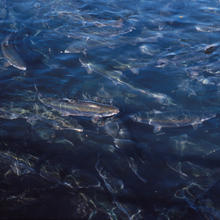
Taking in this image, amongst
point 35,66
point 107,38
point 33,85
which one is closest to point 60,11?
point 107,38

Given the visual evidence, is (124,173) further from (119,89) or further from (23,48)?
(23,48)

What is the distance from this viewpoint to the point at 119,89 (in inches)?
225

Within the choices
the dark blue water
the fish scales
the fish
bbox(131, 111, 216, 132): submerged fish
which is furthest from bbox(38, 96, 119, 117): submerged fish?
the fish

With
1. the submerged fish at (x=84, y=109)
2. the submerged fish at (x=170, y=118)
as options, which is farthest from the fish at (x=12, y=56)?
the submerged fish at (x=170, y=118)

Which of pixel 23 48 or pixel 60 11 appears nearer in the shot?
pixel 23 48

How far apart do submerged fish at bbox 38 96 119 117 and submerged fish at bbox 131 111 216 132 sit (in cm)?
53

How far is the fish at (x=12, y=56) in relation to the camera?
6.13 m

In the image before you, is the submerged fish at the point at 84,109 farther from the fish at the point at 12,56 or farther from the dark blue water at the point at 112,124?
the fish at the point at 12,56

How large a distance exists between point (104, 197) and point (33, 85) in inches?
128

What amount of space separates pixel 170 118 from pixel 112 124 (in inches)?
43.6

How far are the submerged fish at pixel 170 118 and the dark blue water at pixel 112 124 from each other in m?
0.02

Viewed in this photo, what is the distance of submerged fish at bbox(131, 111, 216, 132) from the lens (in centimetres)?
467

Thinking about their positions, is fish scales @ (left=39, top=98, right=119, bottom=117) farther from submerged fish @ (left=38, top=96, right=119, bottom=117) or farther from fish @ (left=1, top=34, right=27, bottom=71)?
fish @ (left=1, top=34, right=27, bottom=71)

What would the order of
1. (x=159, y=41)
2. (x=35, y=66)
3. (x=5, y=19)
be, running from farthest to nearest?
(x=5, y=19) → (x=159, y=41) → (x=35, y=66)
